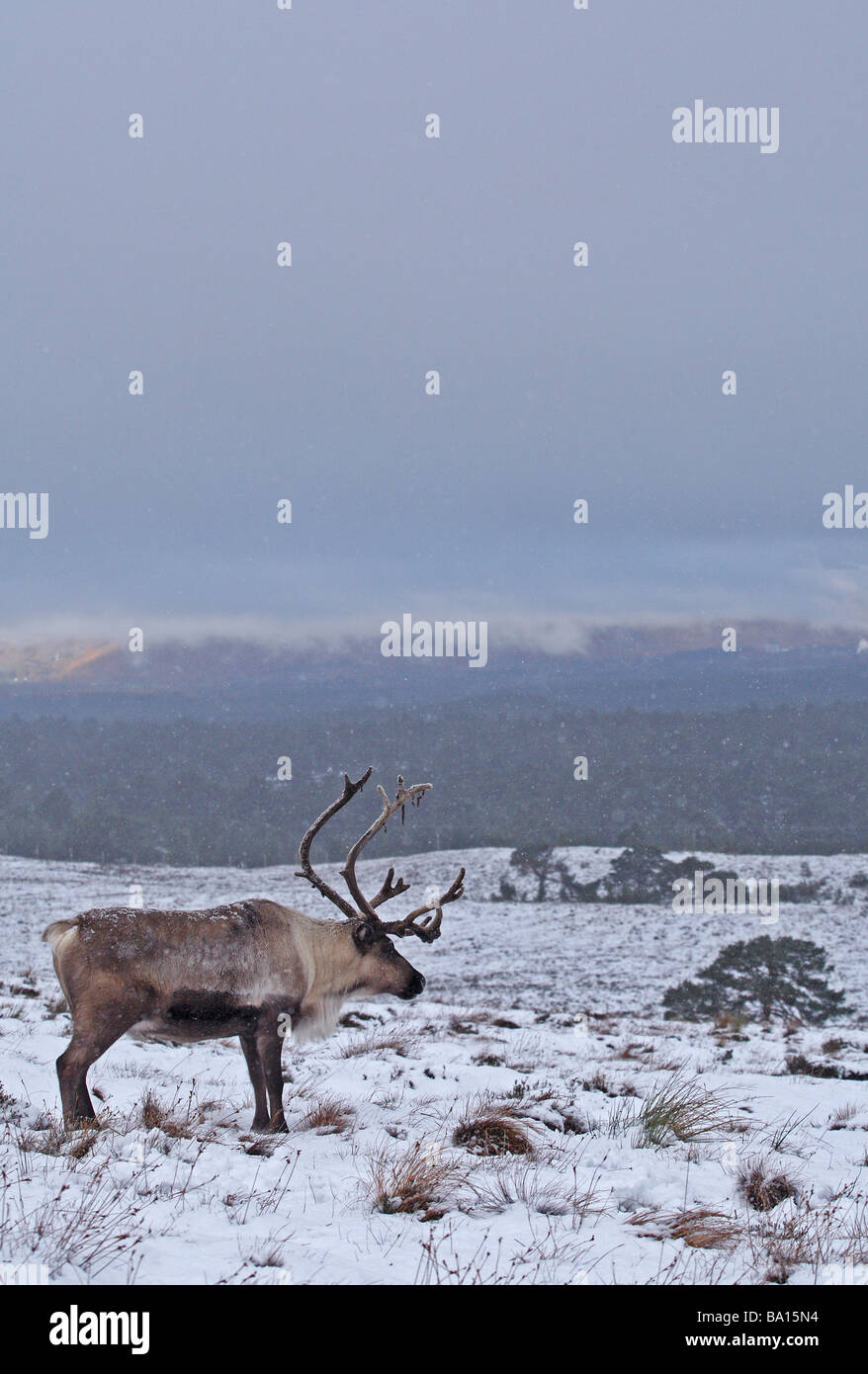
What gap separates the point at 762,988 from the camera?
28.3 metres

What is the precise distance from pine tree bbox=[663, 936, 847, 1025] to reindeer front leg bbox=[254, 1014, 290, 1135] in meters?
21.6

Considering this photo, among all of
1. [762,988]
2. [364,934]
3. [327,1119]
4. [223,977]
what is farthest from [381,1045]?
[762,988]

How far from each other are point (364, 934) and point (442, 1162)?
2.63 meters

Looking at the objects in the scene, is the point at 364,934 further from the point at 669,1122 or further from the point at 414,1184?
the point at 414,1184

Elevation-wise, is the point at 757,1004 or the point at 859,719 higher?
the point at 859,719

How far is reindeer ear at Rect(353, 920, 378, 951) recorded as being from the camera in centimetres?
793

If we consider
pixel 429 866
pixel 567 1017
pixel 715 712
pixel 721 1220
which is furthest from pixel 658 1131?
pixel 715 712

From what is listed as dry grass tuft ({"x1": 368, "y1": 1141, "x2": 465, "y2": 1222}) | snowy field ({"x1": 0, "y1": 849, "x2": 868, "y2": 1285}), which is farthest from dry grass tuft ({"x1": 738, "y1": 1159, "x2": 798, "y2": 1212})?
dry grass tuft ({"x1": 368, "y1": 1141, "x2": 465, "y2": 1222})

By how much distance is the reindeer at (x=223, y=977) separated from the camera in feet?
20.4

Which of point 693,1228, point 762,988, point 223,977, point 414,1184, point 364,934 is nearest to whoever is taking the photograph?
point 693,1228

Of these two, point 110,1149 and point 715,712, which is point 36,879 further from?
point 715,712

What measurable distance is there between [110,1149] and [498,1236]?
7.60 ft
